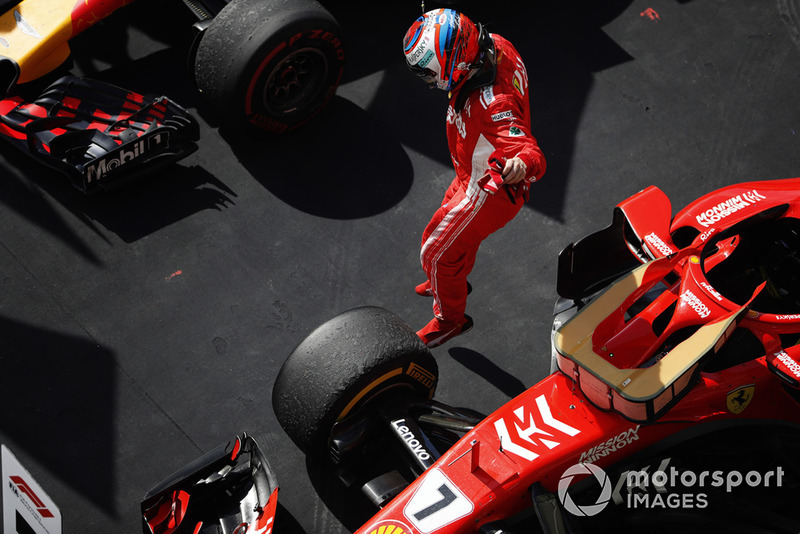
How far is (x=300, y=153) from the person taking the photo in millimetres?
5766

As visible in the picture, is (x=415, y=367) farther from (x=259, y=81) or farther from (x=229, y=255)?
(x=259, y=81)

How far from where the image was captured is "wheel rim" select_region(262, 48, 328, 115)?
5.52 m

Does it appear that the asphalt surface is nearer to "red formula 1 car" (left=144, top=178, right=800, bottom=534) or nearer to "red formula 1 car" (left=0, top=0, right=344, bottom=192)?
"red formula 1 car" (left=0, top=0, right=344, bottom=192)

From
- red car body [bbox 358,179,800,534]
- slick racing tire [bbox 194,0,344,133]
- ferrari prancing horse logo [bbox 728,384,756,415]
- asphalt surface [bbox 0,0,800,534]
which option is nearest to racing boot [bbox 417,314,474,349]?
asphalt surface [bbox 0,0,800,534]

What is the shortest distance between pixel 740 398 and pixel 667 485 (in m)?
0.56

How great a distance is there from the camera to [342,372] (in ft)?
12.2

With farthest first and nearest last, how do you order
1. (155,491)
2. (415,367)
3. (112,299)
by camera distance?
(112,299) → (415,367) → (155,491)

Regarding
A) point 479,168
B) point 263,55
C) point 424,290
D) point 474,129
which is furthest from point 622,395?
point 263,55

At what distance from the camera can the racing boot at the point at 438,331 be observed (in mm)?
4664

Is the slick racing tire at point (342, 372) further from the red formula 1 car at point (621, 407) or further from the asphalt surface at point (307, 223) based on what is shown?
the asphalt surface at point (307, 223)

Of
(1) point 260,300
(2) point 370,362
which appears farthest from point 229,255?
(2) point 370,362

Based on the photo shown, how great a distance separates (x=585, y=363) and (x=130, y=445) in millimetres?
2503

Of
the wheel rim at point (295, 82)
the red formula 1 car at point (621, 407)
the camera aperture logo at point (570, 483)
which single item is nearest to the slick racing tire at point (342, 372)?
the red formula 1 car at point (621, 407)

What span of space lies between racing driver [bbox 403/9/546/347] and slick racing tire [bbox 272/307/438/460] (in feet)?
2.09
